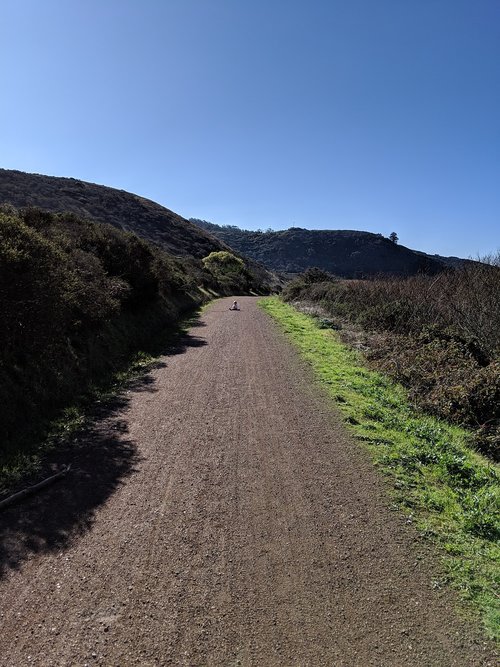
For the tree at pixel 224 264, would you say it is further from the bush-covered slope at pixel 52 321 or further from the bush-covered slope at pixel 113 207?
the bush-covered slope at pixel 52 321

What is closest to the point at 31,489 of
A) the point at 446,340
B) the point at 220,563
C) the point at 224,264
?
the point at 220,563

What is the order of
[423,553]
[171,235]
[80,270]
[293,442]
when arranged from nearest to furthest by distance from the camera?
Answer: 1. [423,553]
2. [293,442]
3. [80,270]
4. [171,235]

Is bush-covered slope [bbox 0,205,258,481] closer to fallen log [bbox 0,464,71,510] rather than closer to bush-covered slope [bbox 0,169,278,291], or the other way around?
fallen log [bbox 0,464,71,510]

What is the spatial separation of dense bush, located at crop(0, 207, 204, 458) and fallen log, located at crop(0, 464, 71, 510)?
945mm

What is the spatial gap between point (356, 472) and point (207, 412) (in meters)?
2.99

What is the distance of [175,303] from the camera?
22.1m

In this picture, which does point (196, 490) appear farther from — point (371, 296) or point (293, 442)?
point (371, 296)

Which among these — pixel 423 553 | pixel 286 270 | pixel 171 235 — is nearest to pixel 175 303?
pixel 423 553

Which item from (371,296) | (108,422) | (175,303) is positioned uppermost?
(371,296)

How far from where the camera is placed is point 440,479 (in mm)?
5383

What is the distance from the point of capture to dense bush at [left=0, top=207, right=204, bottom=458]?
6351 millimetres

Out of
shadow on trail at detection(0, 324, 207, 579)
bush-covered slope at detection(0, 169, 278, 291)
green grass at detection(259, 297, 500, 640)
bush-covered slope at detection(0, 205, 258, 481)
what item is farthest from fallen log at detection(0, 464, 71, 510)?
bush-covered slope at detection(0, 169, 278, 291)

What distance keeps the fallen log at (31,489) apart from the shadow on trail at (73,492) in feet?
0.17

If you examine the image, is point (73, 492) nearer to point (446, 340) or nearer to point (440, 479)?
point (440, 479)
